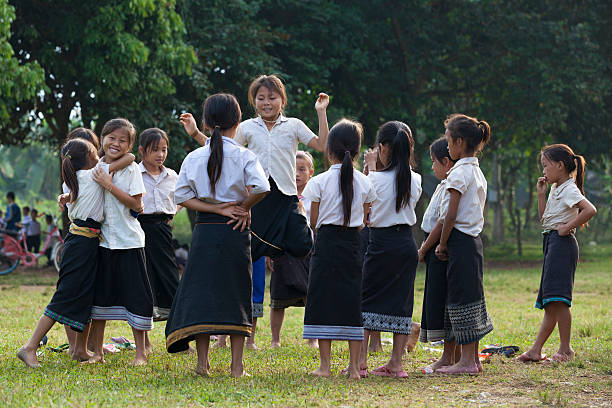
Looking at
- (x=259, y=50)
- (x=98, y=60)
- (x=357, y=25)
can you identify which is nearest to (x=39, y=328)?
(x=98, y=60)

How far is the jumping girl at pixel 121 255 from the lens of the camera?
5320 millimetres

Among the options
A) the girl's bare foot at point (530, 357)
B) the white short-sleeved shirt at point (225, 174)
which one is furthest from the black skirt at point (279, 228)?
the girl's bare foot at point (530, 357)

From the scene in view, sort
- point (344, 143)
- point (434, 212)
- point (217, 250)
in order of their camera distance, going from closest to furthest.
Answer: point (217, 250) < point (344, 143) < point (434, 212)

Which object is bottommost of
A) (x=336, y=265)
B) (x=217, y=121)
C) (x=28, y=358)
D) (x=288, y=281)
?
(x=28, y=358)

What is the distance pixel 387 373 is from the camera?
506 cm

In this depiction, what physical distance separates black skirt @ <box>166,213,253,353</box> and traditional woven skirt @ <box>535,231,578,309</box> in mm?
2449

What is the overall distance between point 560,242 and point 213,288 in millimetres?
2811

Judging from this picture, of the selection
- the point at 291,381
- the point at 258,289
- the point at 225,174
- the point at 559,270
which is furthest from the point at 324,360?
the point at 559,270

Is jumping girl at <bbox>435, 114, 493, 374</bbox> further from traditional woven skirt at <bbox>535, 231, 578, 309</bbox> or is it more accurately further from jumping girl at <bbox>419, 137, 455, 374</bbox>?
traditional woven skirt at <bbox>535, 231, 578, 309</bbox>

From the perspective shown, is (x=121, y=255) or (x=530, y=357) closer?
(x=121, y=255)

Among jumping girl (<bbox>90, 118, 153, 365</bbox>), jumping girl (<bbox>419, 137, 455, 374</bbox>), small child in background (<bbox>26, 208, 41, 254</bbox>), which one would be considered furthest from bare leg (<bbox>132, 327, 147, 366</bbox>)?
small child in background (<bbox>26, 208, 41, 254</bbox>)

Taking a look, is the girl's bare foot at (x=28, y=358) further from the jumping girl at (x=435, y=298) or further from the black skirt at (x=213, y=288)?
the jumping girl at (x=435, y=298)

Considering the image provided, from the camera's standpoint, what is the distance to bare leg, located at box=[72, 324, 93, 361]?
5.46m

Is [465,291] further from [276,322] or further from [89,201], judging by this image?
[89,201]
